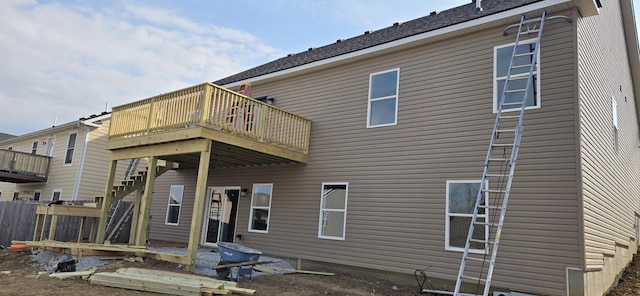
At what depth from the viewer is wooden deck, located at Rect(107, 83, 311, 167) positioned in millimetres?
8773

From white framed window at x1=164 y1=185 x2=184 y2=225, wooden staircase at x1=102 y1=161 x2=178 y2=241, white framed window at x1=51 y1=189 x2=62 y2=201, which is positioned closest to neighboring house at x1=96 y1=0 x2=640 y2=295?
wooden staircase at x1=102 y1=161 x2=178 y2=241

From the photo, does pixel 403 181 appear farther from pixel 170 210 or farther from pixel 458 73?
pixel 170 210

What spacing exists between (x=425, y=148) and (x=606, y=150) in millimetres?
4319

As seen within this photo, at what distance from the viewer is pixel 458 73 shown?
28.4 ft

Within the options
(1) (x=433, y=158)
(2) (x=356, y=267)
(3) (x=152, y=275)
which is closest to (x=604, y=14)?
(1) (x=433, y=158)

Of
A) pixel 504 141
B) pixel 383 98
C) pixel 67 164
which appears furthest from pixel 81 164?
pixel 504 141

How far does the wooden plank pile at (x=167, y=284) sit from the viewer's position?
20.2 feet

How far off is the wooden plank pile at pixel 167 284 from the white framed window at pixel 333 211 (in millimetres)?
3655

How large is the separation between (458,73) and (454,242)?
3689 millimetres

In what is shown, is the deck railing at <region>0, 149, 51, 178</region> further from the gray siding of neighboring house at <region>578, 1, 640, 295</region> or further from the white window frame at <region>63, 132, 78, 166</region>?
the gray siding of neighboring house at <region>578, 1, 640, 295</region>

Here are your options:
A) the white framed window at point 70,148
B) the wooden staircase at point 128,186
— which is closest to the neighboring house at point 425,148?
the wooden staircase at point 128,186

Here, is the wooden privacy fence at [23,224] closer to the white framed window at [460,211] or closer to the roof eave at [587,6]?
the white framed window at [460,211]

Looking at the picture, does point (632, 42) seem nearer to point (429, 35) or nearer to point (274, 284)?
point (429, 35)

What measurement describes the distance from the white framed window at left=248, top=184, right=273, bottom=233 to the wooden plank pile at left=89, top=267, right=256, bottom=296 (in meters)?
4.45
